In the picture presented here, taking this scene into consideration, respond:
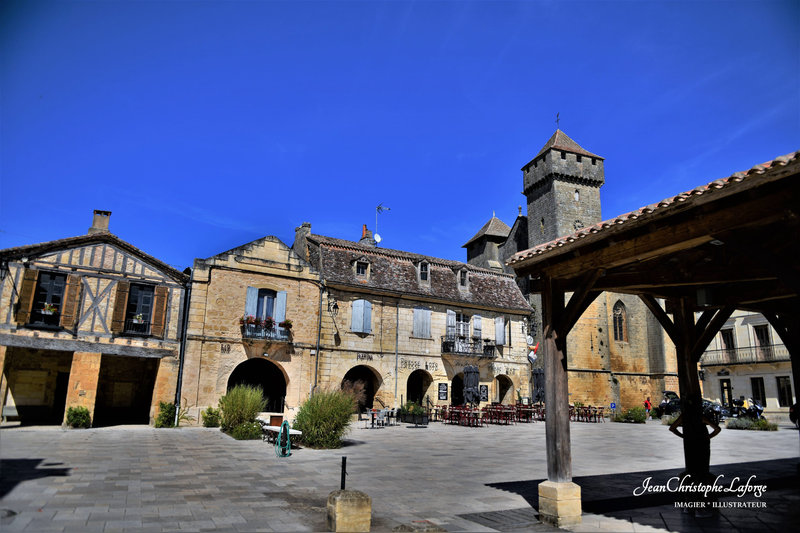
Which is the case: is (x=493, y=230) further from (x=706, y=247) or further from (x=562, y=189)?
(x=706, y=247)

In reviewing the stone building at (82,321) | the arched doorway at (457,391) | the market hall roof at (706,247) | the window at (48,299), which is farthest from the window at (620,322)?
the window at (48,299)

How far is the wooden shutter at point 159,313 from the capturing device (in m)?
17.9

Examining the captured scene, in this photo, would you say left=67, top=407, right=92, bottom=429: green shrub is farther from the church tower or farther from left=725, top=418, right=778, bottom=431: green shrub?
the church tower

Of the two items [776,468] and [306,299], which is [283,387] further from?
[776,468]

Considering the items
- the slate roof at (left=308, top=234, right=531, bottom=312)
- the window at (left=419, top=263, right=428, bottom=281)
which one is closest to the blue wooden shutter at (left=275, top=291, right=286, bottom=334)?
the slate roof at (left=308, top=234, right=531, bottom=312)

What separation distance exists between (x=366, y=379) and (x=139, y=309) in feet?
33.1

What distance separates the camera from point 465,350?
79.3ft

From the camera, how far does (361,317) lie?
22250 mm

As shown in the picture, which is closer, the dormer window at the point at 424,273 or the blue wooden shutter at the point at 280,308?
the blue wooden shutter at the point at 280,308

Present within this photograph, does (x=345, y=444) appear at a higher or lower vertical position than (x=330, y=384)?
Result: lower

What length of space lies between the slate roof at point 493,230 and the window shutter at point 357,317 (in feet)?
58.7

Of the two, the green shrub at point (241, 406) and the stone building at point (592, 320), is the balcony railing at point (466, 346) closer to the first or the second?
the stone building at point (592, 320)

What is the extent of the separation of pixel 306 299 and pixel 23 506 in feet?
49.7

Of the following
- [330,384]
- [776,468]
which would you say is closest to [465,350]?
[330,384]
